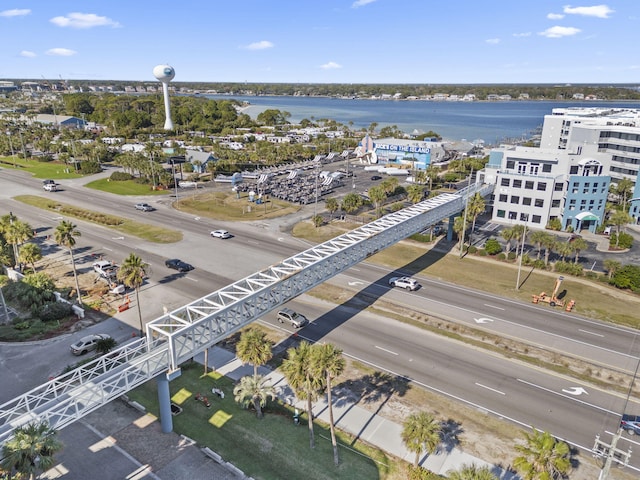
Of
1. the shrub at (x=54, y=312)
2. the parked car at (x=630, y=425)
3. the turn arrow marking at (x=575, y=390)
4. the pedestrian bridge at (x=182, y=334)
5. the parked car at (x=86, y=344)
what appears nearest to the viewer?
the pedestrian bridge at (x=182, y=334)

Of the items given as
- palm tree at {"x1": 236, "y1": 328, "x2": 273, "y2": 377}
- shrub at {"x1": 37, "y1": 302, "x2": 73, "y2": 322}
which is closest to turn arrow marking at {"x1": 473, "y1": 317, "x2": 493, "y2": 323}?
palm tree at {"x1": 236, "y1": 328, "x2": 273, "y2": 377}

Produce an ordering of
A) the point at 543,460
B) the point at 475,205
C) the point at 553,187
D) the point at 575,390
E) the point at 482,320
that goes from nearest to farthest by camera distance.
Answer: the point at 543,460
the point at 575,390
the point at 482,320
the point at 475,205
the point at 553,187

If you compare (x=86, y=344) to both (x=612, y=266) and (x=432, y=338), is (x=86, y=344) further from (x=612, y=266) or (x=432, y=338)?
(x=612, y=266)

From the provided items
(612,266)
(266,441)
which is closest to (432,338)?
(266,441)

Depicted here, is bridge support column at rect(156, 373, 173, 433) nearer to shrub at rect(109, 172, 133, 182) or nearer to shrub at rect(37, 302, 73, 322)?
shrub at rect(37, 302, 73, 322)

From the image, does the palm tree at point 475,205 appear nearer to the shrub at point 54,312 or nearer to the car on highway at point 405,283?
the car on highway at point 405,283

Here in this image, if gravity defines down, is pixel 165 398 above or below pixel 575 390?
above

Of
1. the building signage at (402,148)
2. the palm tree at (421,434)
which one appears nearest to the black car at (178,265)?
the palm tree at (421,434)
